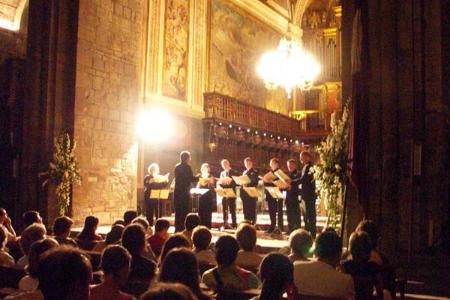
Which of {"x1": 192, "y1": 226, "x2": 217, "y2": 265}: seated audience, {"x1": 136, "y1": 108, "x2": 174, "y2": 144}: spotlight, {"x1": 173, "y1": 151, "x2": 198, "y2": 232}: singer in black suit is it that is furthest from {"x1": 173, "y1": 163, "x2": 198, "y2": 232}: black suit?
{"x1": 192, "y1": 226, "x2": 217, "y2": 265}: seated audience

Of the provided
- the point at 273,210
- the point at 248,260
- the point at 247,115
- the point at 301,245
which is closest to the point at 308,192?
the point at 273,210

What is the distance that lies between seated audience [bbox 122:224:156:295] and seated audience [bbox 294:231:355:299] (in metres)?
1.15

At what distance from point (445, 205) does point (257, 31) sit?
1557cm

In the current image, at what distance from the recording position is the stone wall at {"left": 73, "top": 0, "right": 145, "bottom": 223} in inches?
464

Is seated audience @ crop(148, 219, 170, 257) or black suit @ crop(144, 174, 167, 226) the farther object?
black suit @ crop(144, 174, 167, 226)

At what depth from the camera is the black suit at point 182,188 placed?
10.4 m

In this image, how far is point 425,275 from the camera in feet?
22.4

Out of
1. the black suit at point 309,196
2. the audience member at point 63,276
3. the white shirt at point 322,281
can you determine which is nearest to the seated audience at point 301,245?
the white shirt at point 322,281

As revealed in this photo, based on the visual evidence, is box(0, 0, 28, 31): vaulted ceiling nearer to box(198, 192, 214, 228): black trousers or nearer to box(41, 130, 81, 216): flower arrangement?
box(41, 130, 81, 216): flower arrangement

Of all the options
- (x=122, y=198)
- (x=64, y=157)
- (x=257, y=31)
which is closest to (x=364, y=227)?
(x=64, y=157)

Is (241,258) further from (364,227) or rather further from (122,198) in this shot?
(122,198)

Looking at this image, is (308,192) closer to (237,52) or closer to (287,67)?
(287,67)

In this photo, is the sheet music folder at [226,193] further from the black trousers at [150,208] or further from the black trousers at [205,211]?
the black trousers at [150,208]

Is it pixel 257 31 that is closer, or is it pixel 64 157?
pixel 64 157
